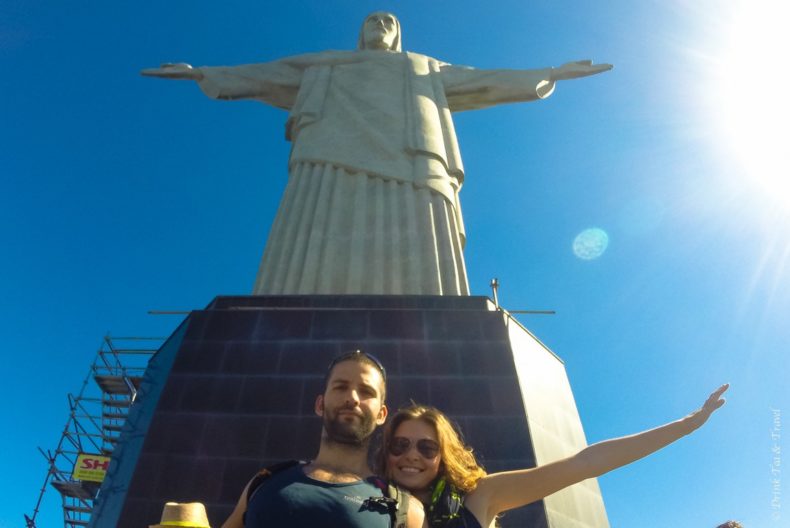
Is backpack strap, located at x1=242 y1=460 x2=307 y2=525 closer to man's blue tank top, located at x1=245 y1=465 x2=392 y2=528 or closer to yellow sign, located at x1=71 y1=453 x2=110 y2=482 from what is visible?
man's blue tank top, located at x1=245 y1=465 x2=392 y2=528

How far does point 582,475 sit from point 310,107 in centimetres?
735

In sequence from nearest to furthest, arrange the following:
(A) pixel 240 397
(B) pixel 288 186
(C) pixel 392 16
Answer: (A) pixel 240 397 → (B) pixel 288 186 → (C) pixel 392 16

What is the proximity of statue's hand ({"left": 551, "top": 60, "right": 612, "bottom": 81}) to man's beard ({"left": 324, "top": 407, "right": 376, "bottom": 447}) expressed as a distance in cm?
874

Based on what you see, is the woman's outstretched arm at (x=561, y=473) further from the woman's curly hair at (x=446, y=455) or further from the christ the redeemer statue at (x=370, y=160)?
the christ the redeemer statue at (x=370, y=160)

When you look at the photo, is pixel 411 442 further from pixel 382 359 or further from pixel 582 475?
pixel 382 359

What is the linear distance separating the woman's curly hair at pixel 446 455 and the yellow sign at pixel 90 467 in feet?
50.1

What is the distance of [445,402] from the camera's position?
4594mm

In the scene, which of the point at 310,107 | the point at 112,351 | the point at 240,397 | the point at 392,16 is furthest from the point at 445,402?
the point at 112,351

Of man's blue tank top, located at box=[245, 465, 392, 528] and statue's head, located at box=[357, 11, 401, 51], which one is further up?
statue's head, located at box=[357, 11, 401, 51]

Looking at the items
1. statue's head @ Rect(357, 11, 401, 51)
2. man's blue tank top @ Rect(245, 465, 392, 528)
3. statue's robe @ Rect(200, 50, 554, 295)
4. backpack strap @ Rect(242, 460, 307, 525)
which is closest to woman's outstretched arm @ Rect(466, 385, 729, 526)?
man's blue tank top @ Rect(245, 465, 392, 528)

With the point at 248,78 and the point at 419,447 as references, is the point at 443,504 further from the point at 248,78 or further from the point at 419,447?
the point at 248,78

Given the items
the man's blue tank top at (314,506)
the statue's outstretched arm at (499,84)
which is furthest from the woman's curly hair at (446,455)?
the statue's outstretched arm at (499,84)

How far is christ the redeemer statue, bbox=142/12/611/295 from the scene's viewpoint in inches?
259

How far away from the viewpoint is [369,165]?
752 cm
